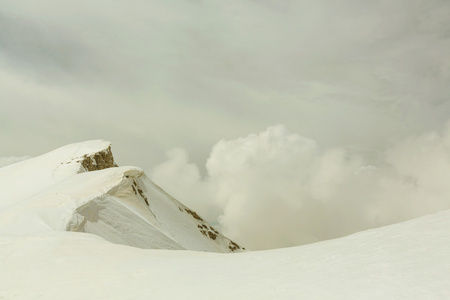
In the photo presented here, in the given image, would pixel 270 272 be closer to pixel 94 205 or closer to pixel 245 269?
pixel 245 269

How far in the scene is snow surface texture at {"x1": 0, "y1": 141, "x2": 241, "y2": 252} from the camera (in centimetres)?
2260

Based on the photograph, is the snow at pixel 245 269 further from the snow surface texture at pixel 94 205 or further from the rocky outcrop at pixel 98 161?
the rocky outcrop at pixel 98 161

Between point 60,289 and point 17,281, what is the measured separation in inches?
78.0

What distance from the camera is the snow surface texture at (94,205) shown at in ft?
74.1

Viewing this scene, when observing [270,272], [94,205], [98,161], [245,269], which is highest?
[98,161]

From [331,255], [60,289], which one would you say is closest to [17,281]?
[60,289]

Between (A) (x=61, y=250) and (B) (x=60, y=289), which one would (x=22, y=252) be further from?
(B) (x=60, y=289)

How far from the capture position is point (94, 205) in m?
26.3

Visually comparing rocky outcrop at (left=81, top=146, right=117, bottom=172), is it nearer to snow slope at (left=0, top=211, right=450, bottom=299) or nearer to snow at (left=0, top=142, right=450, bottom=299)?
Answer: snow at (left=0, top=142, right=450, bottom=299)

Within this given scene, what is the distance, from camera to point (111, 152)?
53.2m

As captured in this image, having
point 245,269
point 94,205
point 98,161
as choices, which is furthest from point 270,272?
point 98,161

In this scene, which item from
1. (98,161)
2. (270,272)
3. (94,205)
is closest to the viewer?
(270,272)

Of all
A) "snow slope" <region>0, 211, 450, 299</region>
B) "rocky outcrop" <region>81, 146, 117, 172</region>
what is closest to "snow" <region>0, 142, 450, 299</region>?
"snow slope" <region>0, 211, 450, 299</region>

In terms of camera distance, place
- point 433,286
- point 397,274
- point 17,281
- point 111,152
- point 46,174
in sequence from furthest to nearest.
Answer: point 111,152, point 46,174, point 17,281, point 397,274, point 433,286
